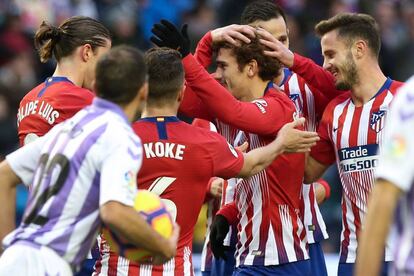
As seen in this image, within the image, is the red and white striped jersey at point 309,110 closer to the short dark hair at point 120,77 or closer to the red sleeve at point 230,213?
the red sleeve at point 230,213

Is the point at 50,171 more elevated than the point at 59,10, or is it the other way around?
the point at 59,10

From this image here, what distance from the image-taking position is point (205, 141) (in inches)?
271

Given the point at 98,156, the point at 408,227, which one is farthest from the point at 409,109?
the point at 98,156

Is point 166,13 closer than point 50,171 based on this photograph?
No

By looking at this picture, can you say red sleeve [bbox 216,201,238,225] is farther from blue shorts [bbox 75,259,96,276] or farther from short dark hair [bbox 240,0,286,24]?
short dark hair [bbox 240,0,286,24]

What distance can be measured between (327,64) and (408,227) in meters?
3.11

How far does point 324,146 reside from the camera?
816cm

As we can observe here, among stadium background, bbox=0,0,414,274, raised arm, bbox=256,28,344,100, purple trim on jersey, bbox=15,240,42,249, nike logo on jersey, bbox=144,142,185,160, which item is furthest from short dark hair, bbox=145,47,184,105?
stadium background, bbox=0,0,414,274

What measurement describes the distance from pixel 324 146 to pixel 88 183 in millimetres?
2942

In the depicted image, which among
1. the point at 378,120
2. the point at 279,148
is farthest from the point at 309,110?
the point at 279,148

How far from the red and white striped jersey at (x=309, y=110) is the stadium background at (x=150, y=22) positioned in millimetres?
6023

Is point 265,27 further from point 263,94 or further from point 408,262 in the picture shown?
point 408,262

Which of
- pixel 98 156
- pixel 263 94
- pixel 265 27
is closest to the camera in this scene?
pixel 98 156

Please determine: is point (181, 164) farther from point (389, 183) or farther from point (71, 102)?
point (389, 183)
